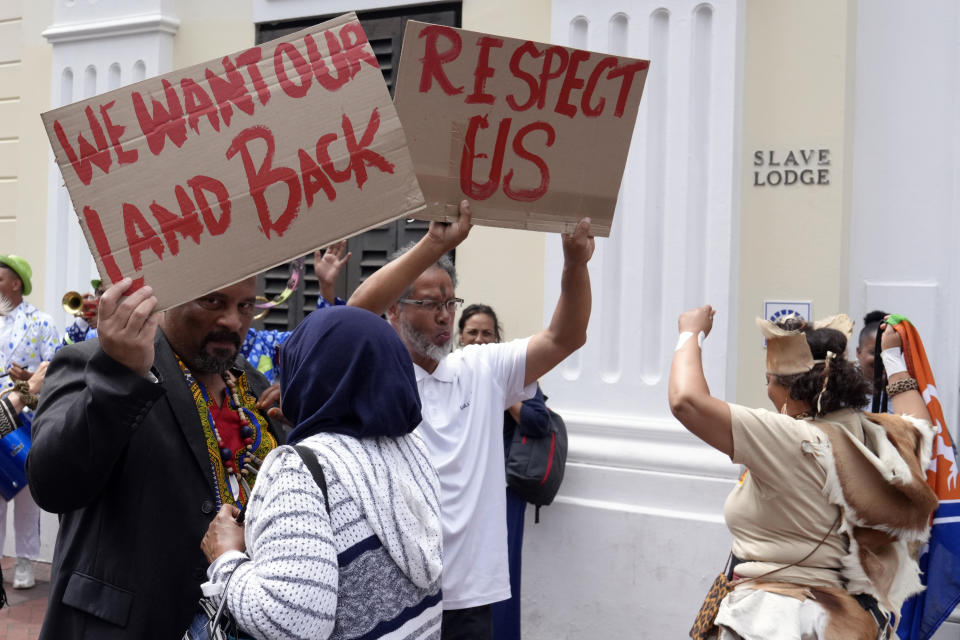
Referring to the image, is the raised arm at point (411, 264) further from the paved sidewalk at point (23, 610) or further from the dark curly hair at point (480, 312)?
the paved sidewalk at point (23, 610)

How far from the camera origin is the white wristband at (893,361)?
384cm

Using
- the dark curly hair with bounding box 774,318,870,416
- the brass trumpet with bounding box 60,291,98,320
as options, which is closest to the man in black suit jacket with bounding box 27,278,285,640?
the dark curly hair with bounding box 774,318,870,416

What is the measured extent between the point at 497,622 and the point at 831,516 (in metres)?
1.95

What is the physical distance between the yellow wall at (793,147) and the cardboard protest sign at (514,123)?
243cm

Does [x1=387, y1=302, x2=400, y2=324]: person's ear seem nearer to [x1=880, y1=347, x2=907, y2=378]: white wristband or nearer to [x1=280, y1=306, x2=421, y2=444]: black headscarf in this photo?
[x1=280, y1=306, x2=421, y2=444]: black headscarf

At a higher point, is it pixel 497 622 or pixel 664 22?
pixel 664 22

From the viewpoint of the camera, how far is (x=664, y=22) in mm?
5344

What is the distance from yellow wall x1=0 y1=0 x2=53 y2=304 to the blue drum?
5.78 feet

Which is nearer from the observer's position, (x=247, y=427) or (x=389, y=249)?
(x=247, y=427)

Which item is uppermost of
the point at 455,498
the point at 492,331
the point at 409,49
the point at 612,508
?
the point at 409,49

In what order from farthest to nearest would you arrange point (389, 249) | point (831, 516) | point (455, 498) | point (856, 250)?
point (389, 249) < point (856, 250) < point (455, 498) < point (831, 516)

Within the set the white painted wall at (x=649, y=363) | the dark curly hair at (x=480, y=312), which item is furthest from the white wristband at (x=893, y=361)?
the dark curly hair at (x=480, y=312)

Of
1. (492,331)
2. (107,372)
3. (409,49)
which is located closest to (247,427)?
(107,372)

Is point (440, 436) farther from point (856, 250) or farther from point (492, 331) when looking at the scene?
point (856, 250)
